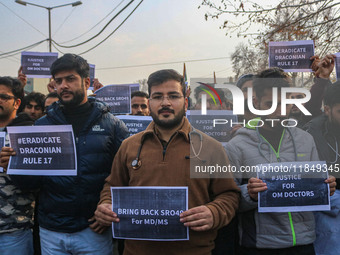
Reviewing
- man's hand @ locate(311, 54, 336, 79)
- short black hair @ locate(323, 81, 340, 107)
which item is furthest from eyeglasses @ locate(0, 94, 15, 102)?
man's hand @ locate(311, 54, 336, 79)

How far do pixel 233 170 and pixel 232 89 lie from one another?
85 cm

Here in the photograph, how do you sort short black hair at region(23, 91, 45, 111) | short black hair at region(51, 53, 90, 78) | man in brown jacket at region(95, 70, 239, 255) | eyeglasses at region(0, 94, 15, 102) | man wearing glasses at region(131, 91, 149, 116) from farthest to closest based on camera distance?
man wearing glasses at region(131, 91, 149, 116)
short black hair at region(23, 91, 45, 111)
eyeglasses at region(0, 94, 15, 102)
short black hair at region(51, 53, 90, 78)
man in brown jacket at region(95, 70, 239, 255)

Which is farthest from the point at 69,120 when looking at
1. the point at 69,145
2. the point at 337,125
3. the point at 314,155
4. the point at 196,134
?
the point at 337,125

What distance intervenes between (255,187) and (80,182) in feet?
4.23

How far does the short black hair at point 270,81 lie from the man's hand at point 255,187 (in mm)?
693

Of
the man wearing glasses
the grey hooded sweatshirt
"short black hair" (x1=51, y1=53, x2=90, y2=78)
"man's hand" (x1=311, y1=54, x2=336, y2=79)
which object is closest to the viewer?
the grey hooded sweatshirt

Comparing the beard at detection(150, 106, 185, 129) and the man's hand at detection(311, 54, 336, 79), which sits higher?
the man's hand at detection(311, 54, 336, 79)

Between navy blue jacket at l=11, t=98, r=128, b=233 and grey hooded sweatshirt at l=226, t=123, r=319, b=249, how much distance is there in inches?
39.2

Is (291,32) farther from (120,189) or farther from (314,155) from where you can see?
(120,189)

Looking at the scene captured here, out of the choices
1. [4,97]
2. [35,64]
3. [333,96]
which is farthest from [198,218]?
[35,64]

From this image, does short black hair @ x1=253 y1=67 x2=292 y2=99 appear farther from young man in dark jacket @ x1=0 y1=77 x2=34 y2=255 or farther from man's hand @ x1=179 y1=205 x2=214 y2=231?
young man in dark jacket @ x1=0 y1=77 x2=34 y2=255

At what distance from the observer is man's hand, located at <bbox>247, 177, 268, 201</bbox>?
1.97 meters

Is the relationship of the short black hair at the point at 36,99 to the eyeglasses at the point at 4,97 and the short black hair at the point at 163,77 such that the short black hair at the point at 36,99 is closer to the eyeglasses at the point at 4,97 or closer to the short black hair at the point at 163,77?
the eyeglasses at the point at 4,97

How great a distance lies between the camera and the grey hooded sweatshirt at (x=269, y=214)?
2.11 metres
